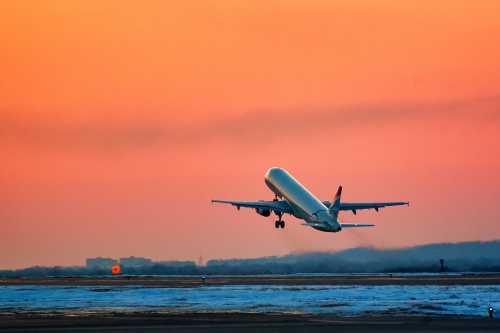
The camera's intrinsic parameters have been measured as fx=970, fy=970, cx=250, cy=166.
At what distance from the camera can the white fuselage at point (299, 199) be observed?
5325 inches

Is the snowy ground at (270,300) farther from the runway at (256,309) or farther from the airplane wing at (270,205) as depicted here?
the airplane wing at (270,205)

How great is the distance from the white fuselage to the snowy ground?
1288 inches

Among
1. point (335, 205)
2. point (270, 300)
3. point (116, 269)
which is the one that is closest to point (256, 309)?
point (270, 300)

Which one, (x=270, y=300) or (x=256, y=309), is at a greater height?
(x=270, y=300)

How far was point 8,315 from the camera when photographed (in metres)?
68.2

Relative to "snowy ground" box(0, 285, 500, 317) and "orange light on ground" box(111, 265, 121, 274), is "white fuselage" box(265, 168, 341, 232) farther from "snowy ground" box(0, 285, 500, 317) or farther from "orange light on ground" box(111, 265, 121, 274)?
"orange light on ground" box(111, 265, 121, 274)

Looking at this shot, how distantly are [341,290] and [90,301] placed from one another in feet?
85.7

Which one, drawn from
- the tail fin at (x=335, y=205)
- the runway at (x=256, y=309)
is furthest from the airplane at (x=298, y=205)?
the runway at (x=256, y=309)

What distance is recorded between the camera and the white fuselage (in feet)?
→ 444

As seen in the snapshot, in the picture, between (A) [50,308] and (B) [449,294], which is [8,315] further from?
(B) [449,294]

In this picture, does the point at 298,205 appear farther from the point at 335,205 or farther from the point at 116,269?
the point at 116,269

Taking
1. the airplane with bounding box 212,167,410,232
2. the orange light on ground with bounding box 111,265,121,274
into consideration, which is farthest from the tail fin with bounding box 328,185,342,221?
the orange light on ground with bounding box 111,265,121,274

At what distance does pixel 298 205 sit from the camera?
14662 cm

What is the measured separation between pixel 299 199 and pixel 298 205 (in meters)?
0.92
